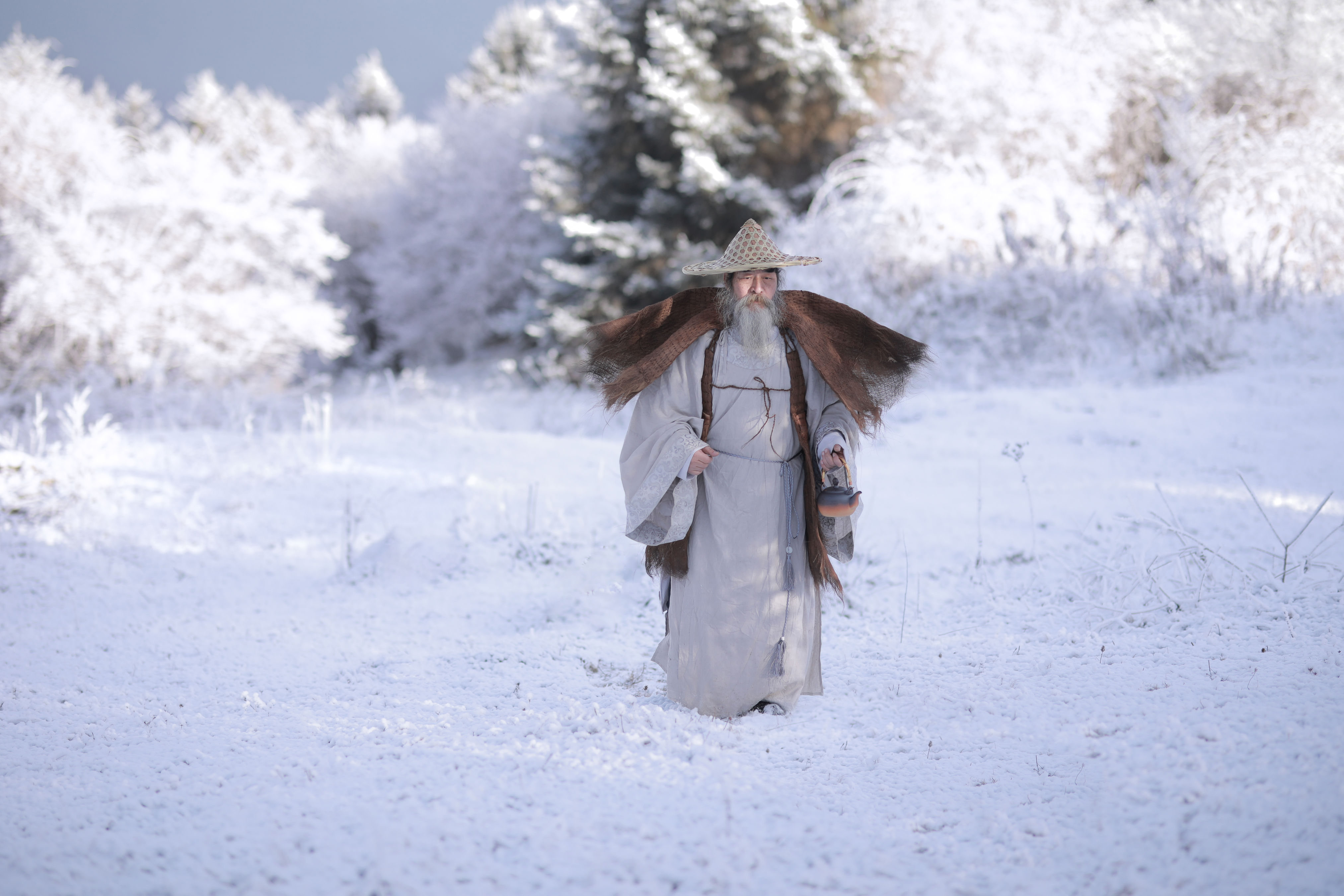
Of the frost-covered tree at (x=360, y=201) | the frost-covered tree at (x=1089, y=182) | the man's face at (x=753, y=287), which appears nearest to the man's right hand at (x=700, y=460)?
the man's face at (x=753, y=287)

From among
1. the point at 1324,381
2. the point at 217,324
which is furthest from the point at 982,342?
the point at 217,324

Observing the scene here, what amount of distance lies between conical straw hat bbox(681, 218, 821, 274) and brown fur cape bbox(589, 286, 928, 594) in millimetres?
116

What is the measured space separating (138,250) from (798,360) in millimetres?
14624

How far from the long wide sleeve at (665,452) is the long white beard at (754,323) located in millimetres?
149

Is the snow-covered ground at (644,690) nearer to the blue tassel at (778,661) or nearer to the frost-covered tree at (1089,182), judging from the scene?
the blue tassel at (778,661)

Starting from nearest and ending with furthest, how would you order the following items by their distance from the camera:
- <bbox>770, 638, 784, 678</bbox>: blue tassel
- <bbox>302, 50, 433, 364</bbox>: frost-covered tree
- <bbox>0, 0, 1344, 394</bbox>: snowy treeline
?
<bbox>770, 638, 784, 678</bbox>: blue tassel
<bbox>0, 0, 1344, 394</bbox>: snowy treeline
<bbox>302, 50, 433, 364</bbox>: frost-covered tree

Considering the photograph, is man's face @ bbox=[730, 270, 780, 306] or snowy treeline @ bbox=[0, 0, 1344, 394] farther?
snowy treeline @ bbox=[0, 0, 1344, 394]

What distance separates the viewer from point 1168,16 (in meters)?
14.8

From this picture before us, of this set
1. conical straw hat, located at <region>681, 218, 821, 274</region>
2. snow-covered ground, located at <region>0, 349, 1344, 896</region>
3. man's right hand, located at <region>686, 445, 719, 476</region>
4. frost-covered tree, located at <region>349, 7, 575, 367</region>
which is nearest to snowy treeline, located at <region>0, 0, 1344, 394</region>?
frost-covered tree, located at <region>349, 7, 575, 367</region>

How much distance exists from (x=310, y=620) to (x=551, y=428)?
6526 millimetres

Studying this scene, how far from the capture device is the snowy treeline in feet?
34.8

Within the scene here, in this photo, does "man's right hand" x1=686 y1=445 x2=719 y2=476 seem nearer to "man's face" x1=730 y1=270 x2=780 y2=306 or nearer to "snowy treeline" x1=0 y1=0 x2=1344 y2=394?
"man's face" x1=730 y1=270 x2=780 y2=306

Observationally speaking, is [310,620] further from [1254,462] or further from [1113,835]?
[1254,462]

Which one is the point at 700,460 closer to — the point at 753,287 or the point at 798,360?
the point at 798,360
